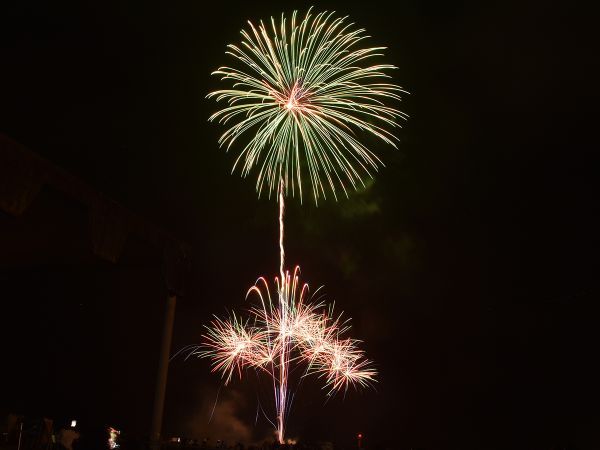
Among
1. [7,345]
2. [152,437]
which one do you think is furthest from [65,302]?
[152,437]

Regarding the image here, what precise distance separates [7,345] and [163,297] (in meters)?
3.94

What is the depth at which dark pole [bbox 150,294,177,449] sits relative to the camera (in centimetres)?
1098

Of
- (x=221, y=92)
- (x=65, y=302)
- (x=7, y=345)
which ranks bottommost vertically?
(x=7, y=345)

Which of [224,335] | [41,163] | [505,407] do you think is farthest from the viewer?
[505,407]

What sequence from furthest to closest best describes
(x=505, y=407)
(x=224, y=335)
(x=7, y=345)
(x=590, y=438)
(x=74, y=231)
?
(x=505, y=407)
(x=590, y=438)
(x=224, y=335)
(x=7, y=345)
(x=74, y=231)

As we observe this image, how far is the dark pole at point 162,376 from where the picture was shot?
10977 mm

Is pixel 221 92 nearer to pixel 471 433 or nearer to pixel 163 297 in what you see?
pixel 163 297

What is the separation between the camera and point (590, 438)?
2305 centimetres

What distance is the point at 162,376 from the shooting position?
1173 cm

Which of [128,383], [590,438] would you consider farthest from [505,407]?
[128,383]

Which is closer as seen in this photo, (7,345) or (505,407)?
(7,345)

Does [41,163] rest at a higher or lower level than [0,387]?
higher

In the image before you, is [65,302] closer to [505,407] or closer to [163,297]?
[163,297]

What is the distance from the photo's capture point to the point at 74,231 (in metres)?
11.0
